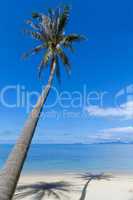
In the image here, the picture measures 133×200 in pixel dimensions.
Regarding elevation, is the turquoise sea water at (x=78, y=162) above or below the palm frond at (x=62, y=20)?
below

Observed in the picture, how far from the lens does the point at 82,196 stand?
16.1m

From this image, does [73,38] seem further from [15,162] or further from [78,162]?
[78,162]

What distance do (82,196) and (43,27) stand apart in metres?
9.65

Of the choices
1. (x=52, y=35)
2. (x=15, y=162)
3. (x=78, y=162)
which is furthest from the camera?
(x=78, y=162)

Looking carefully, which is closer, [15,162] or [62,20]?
[15,162]

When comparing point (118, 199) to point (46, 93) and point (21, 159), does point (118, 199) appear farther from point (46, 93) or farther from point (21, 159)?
point (21, 159)

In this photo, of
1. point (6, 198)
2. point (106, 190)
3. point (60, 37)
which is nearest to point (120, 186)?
point (106, 190)

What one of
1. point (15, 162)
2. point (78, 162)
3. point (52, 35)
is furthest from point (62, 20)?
point (78, 162)

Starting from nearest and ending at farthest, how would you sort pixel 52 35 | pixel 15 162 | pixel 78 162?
pixel 15 162 < pixel 52 35 < pixel 78 162

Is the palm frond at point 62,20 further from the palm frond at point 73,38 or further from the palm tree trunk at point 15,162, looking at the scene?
the palm tree trunk at point 15,162

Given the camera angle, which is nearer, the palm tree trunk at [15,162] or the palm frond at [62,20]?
the palm tree trunk at [15,162]

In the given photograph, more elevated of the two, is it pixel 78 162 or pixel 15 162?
pixel 15 162

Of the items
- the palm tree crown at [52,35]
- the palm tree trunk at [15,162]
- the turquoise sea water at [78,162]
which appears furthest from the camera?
the turquoise sea water at [78,162]

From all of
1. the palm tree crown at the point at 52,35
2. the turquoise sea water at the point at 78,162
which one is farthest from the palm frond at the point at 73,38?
the turquoise sea water at the point at 78,162
